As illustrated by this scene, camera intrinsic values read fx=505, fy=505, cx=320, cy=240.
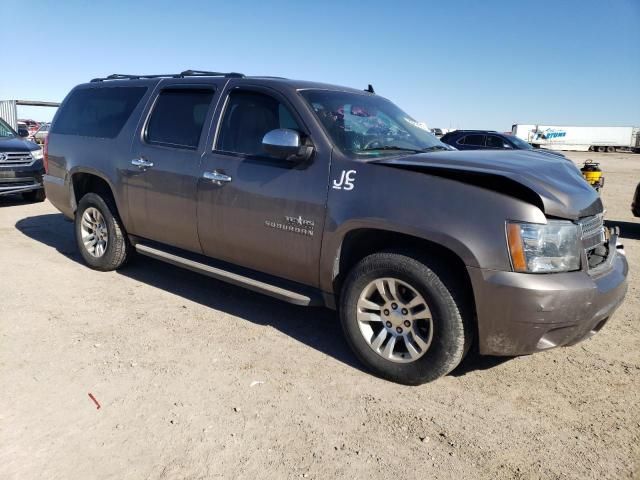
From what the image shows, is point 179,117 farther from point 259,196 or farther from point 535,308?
point 535,308

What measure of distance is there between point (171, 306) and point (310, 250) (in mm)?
1677

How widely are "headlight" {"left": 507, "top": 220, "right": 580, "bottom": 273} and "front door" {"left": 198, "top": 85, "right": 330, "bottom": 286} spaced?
4.10 feet

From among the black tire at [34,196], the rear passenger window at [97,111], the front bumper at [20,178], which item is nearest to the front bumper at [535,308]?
the rear passenger window at [97,111]

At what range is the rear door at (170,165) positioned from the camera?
13.9 feet

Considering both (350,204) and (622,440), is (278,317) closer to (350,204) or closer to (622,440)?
(350,204)

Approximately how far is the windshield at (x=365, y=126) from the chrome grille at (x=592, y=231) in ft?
4.33

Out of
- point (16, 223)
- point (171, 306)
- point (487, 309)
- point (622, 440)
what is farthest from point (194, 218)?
point (16, 223)

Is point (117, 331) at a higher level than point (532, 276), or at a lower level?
lower

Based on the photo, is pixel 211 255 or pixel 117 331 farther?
pixel 211 255

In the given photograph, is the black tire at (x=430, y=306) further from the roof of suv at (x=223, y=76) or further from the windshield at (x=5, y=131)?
the windshield at (x=5, y=131)

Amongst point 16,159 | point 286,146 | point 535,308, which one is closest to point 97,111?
point 286,146

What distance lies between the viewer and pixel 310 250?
11.5 feet

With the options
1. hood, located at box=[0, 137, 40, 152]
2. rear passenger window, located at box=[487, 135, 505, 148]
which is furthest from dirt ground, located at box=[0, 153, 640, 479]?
rear passenger window, located at box=[487, 135, 505, 148]

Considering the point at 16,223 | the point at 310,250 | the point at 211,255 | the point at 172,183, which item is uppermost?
the point at 172,183
